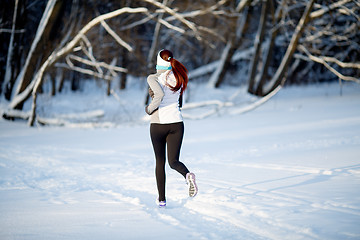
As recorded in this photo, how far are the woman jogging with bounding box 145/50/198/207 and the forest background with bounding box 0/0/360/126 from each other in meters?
6.68

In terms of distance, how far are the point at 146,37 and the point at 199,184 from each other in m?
21.3

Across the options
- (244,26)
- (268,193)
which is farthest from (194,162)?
(244,26)

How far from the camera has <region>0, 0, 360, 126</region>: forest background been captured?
460 inches

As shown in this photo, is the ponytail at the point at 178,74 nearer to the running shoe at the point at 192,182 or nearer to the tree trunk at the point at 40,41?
the running shoe at the point at 192,182

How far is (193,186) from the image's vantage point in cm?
416

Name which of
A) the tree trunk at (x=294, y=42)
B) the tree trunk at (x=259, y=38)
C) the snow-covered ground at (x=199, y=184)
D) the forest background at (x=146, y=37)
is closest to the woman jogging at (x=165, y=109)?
the snow-covered ground at (x=199, y=184)

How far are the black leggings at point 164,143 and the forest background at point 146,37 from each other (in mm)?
6984

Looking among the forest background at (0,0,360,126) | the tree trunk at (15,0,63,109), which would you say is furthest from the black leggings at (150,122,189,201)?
the tree trunk at (15,0,63,109)

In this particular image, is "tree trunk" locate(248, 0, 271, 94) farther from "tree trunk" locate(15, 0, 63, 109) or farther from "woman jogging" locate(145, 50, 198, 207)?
"woman jogging" locate(145, 50, 198, 207)

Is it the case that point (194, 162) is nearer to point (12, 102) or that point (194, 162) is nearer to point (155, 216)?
point (155, 216)

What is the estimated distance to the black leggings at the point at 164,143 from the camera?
13.4 ft

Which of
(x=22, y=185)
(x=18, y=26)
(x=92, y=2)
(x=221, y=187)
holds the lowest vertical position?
(x=22, y=185)

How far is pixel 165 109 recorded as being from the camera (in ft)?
13.3

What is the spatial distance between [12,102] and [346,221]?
38.3 feet
